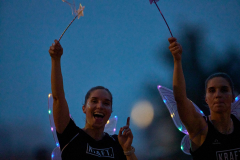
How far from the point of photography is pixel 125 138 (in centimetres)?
277

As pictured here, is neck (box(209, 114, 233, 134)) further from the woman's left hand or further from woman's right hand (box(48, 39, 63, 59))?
woman's right hand (box(48, 39, 63, 59))

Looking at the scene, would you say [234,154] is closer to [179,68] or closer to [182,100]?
[182,100]

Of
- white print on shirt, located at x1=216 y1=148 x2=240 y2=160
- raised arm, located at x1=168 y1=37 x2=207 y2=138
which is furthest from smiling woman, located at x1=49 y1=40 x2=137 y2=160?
white print on shirt, located at x1=216 y1=148 x2=240 y2=160

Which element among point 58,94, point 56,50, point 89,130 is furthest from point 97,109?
point 56,50

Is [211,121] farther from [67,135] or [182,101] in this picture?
[67,135]

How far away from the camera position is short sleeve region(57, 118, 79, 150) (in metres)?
2.44

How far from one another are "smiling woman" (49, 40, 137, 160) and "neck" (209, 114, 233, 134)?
95cm

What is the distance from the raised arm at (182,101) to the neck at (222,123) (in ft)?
0.61

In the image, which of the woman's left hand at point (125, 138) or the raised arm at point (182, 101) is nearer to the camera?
the raised arm at point (182, 101)

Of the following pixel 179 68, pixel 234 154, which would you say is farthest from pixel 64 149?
pixel 234 154

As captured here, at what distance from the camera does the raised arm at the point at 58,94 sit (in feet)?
7.79

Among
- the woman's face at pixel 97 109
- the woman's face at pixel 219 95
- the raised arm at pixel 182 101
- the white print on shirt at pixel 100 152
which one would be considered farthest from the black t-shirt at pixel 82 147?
the woman's face at pixel 219 95

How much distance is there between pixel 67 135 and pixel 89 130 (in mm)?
374

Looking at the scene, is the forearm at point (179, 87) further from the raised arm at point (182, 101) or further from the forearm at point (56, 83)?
the forearm at point (56, 83)
